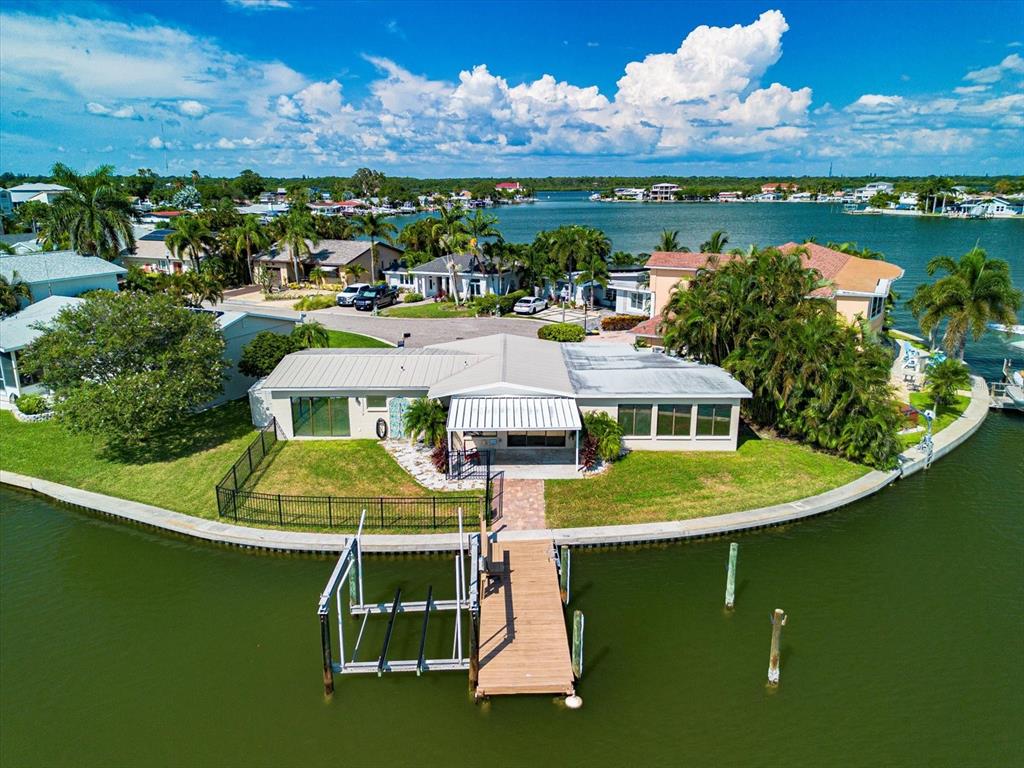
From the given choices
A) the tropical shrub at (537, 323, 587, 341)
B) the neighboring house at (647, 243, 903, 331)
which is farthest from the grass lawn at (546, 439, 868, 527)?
the tropical shrub at (537, 323, 587, 341)

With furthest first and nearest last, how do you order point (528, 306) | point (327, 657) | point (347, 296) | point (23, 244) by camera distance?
point (23, 244) < point (347, 296) < point (528, 306) < point (327, 657)

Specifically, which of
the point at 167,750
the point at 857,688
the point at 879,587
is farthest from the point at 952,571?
the point at 167,750

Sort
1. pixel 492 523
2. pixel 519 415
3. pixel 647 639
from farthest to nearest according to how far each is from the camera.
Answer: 1. pixel 519 415
2. pixel 492 523
3. pixel 647 639

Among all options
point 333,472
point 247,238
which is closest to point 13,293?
point 333,472

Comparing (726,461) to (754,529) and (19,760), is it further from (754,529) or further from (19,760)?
(19,760)

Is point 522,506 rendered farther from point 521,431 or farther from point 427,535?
point 521,431

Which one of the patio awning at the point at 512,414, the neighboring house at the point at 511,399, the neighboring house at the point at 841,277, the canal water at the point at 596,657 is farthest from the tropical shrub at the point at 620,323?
the canal water at the point at 596,657
